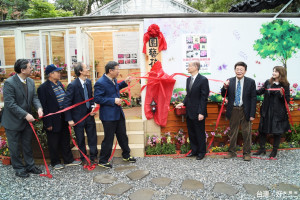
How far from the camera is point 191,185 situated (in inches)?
138

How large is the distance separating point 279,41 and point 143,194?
4.83 m

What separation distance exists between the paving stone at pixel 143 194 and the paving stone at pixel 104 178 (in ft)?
1.95

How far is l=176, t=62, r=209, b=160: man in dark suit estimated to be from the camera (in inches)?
177

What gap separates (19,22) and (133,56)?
3.65m

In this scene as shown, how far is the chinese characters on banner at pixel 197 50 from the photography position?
209 inches

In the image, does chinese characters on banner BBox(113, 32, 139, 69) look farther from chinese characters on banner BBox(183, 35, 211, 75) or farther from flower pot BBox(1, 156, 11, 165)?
flower pot BBox(1, 156, 11, 165)

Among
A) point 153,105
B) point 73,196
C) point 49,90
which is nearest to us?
point 73,196

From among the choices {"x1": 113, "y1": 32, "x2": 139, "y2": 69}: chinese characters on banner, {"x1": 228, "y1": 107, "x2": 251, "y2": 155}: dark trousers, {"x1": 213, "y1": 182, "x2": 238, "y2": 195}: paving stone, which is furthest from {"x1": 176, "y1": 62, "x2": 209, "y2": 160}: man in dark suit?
{"x1": 113, "y1": 32, "x2": 139, "y2": 69}: chinese characters on banner

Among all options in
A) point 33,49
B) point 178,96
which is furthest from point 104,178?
point 33,49

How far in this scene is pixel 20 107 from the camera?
391 cm

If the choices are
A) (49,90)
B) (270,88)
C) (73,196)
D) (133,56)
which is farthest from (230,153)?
(133,56)

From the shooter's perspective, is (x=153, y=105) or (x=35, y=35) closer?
(x=153, y=105)

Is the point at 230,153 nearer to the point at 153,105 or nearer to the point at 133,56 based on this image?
the point at 153,105

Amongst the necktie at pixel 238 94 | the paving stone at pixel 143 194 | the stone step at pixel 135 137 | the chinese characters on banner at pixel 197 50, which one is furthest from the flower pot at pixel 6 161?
the necktie at pixel 238 94
